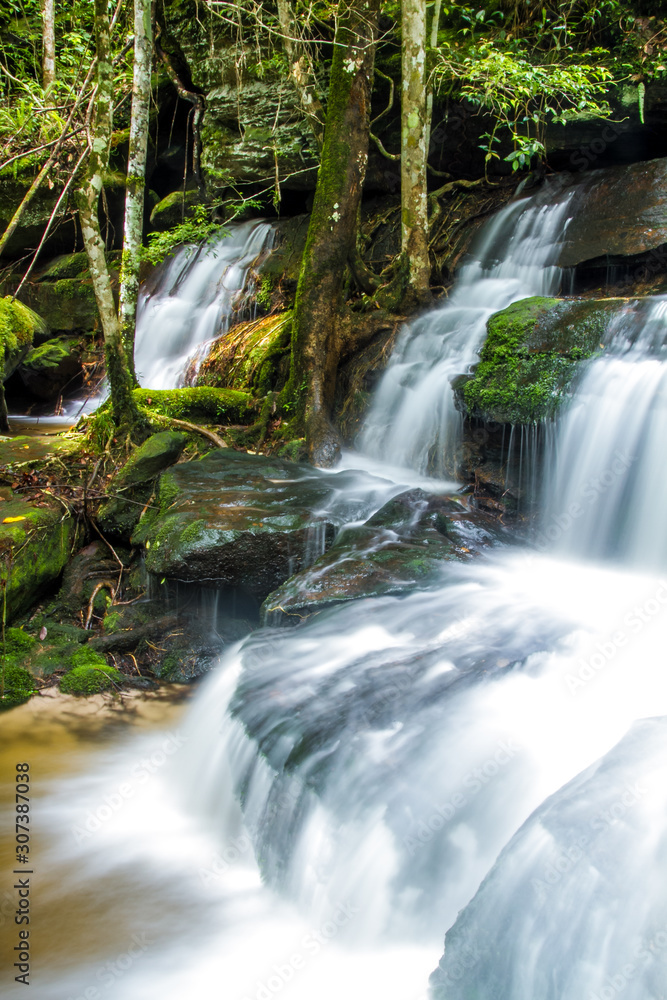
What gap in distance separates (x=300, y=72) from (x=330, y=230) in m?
2.05

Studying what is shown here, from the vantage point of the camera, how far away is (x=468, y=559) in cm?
506

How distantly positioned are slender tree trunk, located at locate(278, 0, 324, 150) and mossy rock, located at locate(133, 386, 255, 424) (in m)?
3.08

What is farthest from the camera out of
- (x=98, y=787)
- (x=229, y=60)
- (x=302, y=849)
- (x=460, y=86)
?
(x=229, y=60)

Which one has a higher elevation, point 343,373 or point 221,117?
point 221,117

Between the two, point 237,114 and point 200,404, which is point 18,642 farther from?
point 237,114

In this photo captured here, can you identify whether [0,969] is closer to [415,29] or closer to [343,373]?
[343,373]

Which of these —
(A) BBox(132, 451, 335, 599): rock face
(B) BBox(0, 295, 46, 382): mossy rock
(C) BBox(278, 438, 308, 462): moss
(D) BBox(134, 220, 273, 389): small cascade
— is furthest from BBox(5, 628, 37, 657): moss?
(D) BBox(134, 220, 273, 389): small cascade

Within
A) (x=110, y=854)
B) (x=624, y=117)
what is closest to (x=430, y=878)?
(x=110, y=854)

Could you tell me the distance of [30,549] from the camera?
18.0ft

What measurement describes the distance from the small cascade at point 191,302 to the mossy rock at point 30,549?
3807 mm

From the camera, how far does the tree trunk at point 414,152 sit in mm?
7180

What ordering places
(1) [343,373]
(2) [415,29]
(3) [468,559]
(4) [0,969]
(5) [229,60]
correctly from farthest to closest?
(5) [229,60]
(1) [343,373]
(2) [415,29]
(3) [468,559]
(4) [0,969]

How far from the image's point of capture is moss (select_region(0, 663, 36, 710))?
4.56 m

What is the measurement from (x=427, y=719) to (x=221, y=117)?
36.9ft
